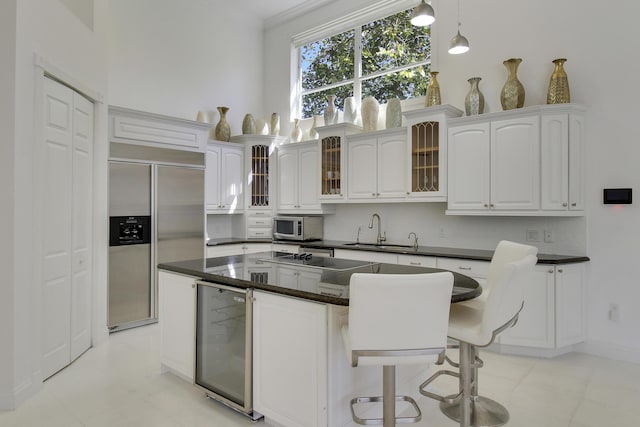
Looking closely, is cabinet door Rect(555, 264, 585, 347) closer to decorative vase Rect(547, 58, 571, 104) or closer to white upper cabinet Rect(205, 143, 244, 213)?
decorative vase Rect(547, 58, 571, 104)

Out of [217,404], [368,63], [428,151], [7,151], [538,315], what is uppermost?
[368,63]

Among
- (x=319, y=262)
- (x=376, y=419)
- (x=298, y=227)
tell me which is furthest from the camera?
(x=298, y=227)

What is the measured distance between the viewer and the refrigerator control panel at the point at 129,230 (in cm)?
414

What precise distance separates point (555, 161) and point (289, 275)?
2.72 m

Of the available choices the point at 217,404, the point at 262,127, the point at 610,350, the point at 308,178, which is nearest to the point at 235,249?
the point at 308,178

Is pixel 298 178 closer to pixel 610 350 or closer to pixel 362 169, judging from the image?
pixel 362 169

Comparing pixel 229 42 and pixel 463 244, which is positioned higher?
pixel 229 42

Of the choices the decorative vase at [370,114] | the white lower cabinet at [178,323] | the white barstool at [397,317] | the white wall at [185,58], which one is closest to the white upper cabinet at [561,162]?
the decorative vase at [370,114]

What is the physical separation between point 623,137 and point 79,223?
4.98 metres

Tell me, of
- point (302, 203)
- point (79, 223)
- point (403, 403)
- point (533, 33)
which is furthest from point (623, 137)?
point (79, 223)

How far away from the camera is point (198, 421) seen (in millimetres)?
2398

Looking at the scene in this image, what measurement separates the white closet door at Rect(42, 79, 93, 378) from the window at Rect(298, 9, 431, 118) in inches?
132

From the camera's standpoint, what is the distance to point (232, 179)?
569cm

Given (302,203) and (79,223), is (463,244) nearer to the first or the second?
(302,203)
